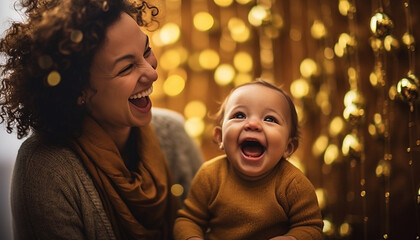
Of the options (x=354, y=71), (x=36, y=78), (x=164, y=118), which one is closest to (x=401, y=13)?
(x=354, y=71)

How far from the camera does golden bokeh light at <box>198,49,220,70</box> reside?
188 centimetres

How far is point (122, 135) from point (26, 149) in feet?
0.74

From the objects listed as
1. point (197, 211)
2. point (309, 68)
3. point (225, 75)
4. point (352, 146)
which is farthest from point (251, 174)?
point (225, 75)

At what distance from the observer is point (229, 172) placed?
38.9 inches

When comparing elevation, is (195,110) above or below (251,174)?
above

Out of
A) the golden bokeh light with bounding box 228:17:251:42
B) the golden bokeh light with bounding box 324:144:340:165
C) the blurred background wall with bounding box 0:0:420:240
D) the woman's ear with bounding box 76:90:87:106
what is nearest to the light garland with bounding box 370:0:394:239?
the blurred background wall with bounding box 0:0:420:240

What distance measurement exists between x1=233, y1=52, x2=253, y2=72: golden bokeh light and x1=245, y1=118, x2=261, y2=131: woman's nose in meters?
0.90

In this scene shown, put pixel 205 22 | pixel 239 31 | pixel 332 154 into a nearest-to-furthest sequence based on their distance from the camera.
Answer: pixel 332 154
pixel 239 31
pixel 205 22

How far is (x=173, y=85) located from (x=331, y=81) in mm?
710

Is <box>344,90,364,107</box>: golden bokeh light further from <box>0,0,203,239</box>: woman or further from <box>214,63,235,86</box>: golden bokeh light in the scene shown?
<box>214,63,235,86</box>: golden bokeh light

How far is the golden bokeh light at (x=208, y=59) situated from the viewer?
1883 mm

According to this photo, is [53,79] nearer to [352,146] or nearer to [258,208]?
[258,208]

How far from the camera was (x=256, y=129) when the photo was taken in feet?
3.00

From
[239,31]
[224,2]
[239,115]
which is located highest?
[224,2]
